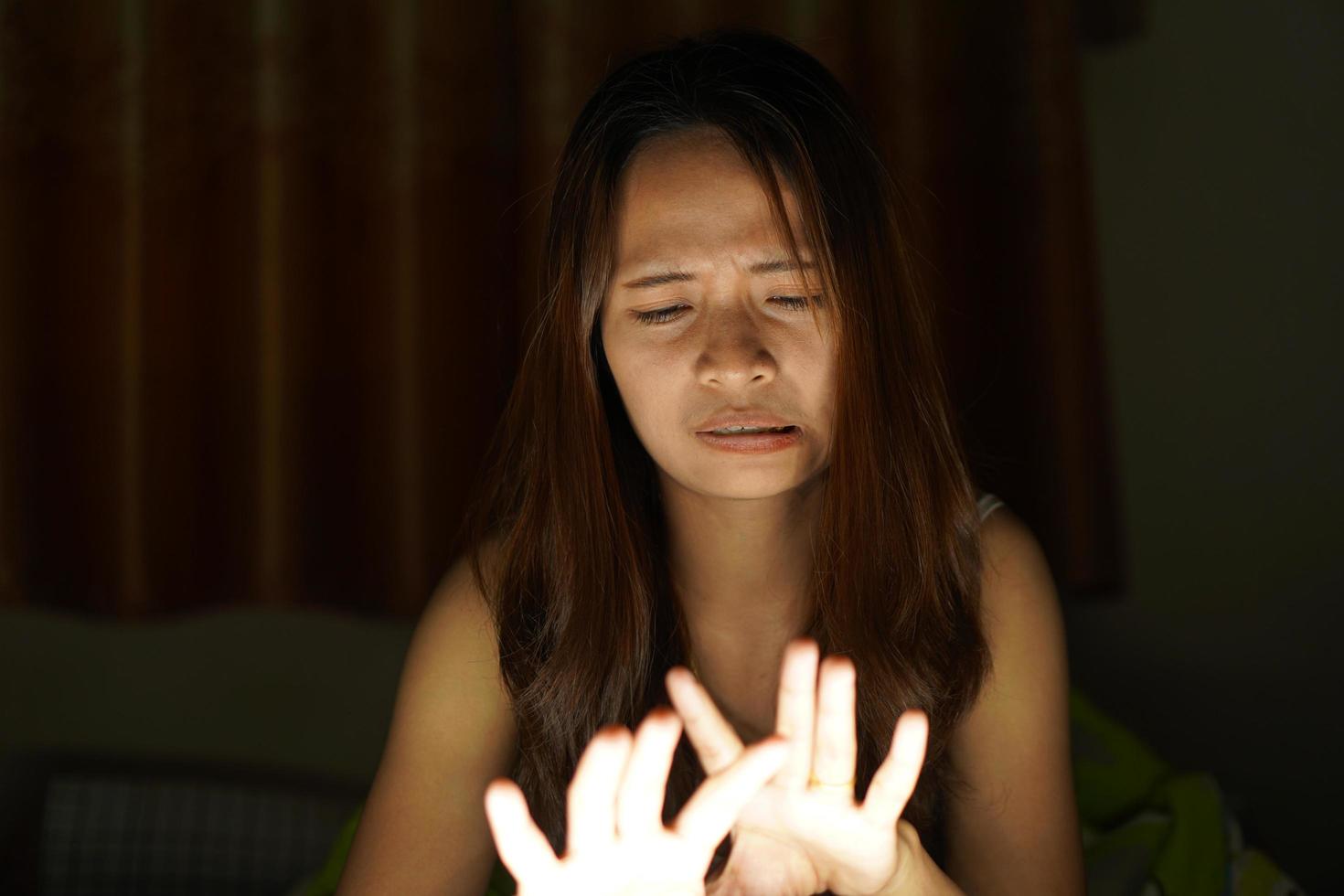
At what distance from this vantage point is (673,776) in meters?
1.15

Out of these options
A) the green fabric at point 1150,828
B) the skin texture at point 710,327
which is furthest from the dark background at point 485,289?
the skin texture at point 710,327

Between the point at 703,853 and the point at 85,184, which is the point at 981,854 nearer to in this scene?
the point at 703,853

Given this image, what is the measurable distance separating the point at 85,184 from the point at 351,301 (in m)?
0.42

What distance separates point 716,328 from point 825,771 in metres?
0.39

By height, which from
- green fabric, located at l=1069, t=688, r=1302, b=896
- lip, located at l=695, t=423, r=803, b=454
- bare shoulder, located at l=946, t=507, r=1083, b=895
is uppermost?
lip, located at l=695, t=423, r=803, b=454

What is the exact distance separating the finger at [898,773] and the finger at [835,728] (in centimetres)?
2

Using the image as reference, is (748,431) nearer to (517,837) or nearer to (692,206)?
(692,206)

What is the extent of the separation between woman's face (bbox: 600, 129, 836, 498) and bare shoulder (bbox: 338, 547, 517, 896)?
29 centimetres

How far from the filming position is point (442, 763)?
1.12 metres

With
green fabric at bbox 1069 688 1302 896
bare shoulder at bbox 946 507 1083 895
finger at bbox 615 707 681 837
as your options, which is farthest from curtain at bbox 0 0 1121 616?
finger at bbox 615 707 681 837

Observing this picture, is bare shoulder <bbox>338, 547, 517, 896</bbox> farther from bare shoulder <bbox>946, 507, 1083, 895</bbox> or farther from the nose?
bare shoulder <bbox>946, 507, 1083, 895</bbox>

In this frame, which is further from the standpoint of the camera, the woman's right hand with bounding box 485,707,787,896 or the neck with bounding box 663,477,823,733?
the neck with bounding box 663,477,823,733

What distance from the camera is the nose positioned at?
3.22ft

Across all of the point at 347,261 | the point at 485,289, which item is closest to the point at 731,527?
the point at 485,289
